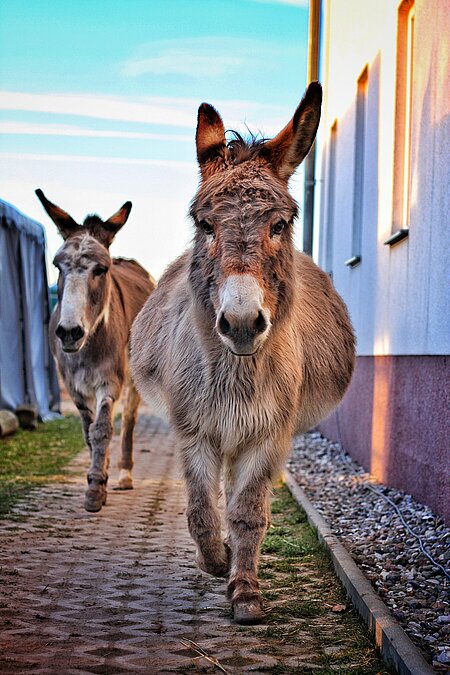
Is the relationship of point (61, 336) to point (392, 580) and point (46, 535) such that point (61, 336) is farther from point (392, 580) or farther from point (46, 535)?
point (392, 580)

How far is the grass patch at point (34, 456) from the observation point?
855 centimetres

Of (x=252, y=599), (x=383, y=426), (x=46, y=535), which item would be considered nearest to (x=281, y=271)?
(x=252, y=599)

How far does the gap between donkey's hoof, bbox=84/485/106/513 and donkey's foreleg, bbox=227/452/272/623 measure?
298 cm

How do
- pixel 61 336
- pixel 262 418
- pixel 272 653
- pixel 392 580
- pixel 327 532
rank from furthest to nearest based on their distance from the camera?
pixel 61 336 → pixel 327 532 → pixel 392 580 → pixel 262 418 → pixel 272 653

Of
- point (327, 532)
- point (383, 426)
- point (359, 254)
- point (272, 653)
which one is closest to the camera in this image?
point (272, 653)

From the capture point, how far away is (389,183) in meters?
8.81

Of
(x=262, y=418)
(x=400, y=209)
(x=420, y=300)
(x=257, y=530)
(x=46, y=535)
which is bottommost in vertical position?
(x=46, y=535)

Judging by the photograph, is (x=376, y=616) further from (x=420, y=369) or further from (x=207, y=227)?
(x=420, y=369)

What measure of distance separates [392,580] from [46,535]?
101 inches

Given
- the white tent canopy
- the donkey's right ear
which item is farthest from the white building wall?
the white tent canopy

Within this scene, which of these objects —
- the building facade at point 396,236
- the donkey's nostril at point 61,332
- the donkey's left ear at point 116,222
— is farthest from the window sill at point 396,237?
the donkey's nostril at point 61,332

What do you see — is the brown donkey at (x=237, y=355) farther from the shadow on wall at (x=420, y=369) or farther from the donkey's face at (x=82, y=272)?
the donkey's face at (x=82, y=272)

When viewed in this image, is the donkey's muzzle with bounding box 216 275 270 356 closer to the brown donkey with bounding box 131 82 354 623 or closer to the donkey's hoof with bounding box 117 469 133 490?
the brown donkey with bounding box 131 82 354 623

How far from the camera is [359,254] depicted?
1102cm
